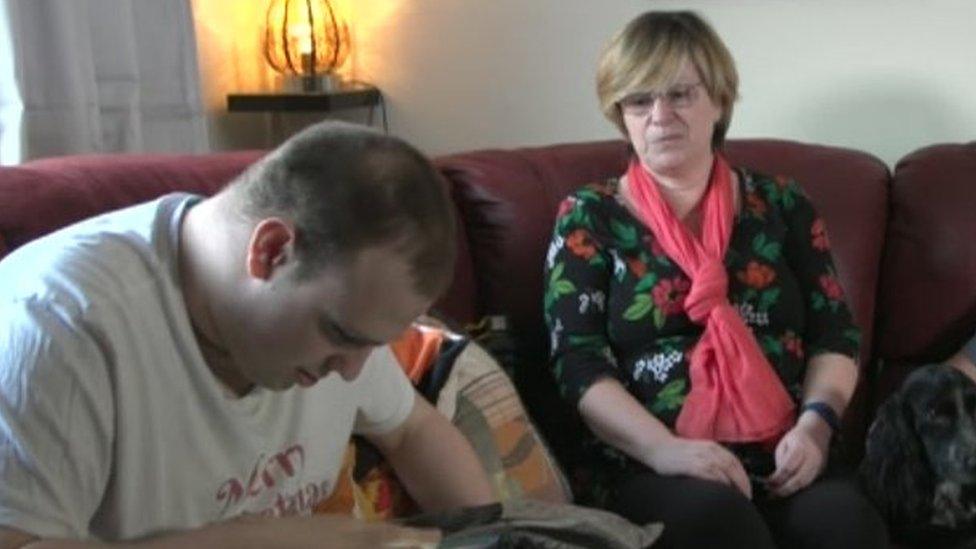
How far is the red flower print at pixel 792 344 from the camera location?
6.36ft

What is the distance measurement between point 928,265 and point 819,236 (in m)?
0.28

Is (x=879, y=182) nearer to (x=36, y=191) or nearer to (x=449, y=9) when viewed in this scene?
(x=449, y=9)

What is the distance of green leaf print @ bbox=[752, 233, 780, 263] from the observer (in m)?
1.96

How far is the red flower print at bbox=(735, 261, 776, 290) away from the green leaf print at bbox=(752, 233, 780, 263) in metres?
0.02

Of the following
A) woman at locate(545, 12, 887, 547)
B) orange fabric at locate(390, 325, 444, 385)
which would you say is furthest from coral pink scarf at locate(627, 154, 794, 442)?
orange fabric at locate(390, 325, 444, 385)

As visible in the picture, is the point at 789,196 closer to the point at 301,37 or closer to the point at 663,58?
the point at 663,58

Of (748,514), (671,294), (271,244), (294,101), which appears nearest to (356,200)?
(271,244)

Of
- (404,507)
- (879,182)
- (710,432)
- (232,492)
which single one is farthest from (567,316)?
(232,492)

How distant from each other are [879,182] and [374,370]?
1.27 meters

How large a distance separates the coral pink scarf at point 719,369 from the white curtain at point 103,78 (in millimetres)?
959

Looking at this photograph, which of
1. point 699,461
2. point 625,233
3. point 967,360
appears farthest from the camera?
point 967,360

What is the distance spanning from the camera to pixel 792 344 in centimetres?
195

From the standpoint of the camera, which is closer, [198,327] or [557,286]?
[198,327]

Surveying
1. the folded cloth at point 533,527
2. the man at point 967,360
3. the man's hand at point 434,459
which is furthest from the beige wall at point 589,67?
the man's hand at point 434,459
